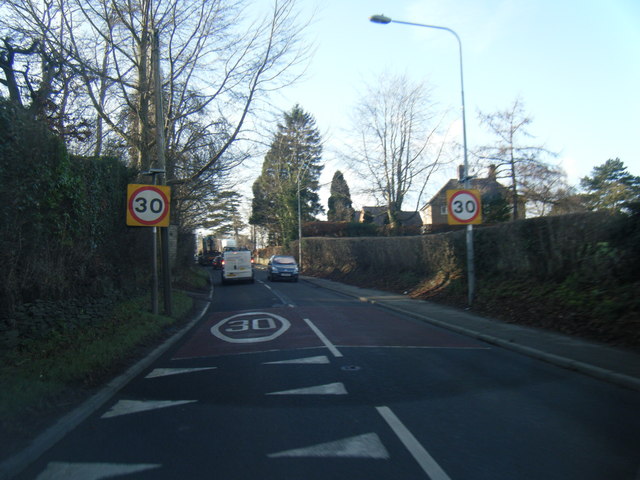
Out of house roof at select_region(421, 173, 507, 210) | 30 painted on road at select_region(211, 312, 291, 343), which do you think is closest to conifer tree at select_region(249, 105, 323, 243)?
house roof at select_region(421, 173, 507, 210)

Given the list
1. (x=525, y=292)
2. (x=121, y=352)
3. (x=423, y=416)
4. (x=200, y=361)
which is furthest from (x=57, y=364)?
(x=525, y=292)

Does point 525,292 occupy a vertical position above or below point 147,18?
below

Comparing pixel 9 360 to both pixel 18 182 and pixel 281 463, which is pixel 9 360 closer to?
pixel 18 182

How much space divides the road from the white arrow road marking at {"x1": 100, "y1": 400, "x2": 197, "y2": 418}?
0.03m

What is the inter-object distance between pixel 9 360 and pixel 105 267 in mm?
4730

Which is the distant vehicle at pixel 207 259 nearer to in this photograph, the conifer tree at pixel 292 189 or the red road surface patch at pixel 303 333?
the conifer tree at pixel 292 189

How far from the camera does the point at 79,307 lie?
9.38 m

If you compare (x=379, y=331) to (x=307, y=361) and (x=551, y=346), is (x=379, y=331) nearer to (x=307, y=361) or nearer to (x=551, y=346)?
(x=307, y=361)

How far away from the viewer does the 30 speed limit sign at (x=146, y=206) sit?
38.6 feet

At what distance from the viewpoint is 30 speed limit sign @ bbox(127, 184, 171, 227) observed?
11.8m

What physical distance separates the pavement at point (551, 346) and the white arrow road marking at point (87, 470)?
5.96 metres

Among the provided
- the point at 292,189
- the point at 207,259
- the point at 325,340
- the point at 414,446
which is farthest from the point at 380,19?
the point at 207,259

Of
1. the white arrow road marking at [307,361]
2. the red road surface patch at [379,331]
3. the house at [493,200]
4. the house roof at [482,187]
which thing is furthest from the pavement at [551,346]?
the house roof at [482,187]

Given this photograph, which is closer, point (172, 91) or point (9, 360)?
point (9, 360)
